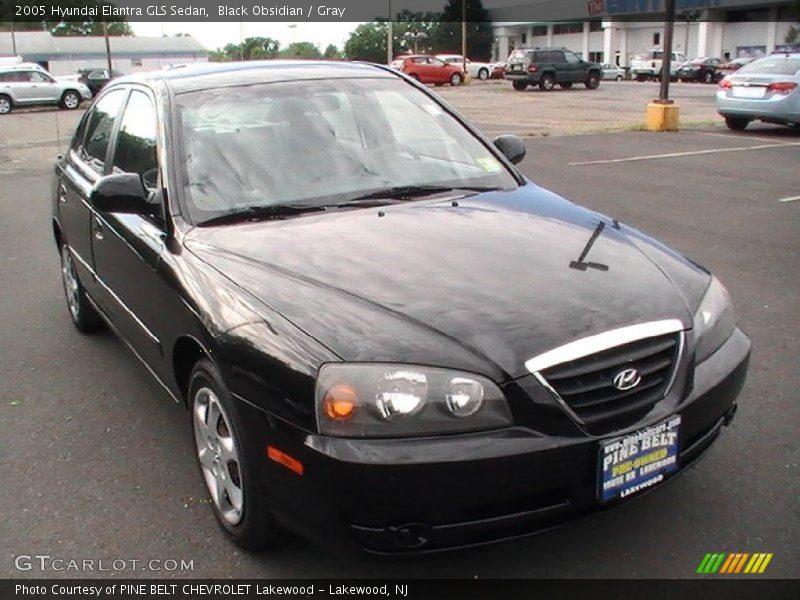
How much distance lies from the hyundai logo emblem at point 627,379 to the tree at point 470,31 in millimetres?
83803

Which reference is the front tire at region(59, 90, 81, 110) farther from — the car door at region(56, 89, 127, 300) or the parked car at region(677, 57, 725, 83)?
the parked car at region(677, 57, 725, 83)

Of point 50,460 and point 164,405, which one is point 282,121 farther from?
point 50,460

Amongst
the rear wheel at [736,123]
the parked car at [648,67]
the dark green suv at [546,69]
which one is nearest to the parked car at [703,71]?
the parked car at [648,67]

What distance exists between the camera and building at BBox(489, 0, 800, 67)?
2594 inches

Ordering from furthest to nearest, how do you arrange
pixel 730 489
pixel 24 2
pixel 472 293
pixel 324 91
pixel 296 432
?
pixel 24 2 < pixel 324 91 < pixel 730 489 < pixel 472 293 < pixel 296 432

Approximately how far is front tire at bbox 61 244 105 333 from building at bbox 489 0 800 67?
67587 millimetres

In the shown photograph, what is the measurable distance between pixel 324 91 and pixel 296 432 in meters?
2.15

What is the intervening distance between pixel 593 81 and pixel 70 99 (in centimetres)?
2275

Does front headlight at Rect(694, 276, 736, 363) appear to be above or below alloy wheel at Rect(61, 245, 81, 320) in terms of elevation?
above

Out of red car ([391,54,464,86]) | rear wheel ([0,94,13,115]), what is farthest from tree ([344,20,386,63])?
rear wheel ([0,94,13,115])

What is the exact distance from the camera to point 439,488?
2.40m

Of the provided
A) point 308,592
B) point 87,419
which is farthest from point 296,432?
point 87,419

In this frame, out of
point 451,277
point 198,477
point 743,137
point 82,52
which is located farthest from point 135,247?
point 82,52

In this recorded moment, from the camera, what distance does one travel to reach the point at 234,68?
435cm
